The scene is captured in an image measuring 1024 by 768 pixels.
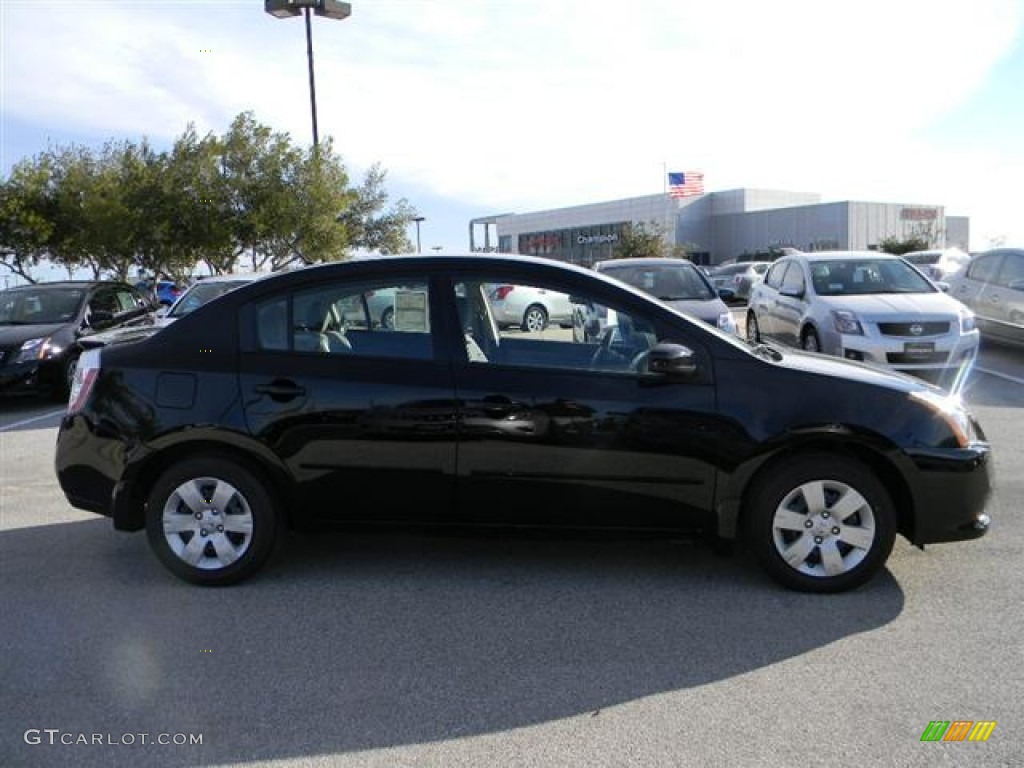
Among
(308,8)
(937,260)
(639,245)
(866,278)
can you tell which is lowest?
(866,278)

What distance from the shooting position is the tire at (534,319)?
475 cm

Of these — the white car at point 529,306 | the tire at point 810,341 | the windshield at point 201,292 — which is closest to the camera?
the white car at point 529,306

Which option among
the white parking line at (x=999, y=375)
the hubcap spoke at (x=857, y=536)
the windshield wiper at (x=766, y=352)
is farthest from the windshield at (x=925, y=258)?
the hubcap spoke at (x=857, y=536)

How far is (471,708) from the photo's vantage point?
324 centimetres

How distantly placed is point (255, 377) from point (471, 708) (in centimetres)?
203

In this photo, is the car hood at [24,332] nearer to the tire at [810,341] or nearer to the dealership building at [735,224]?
the tire at [810,341]

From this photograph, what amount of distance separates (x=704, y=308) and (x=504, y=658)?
285 inches

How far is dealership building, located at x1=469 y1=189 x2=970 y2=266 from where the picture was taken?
209 ft

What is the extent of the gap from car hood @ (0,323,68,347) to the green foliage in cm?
1352

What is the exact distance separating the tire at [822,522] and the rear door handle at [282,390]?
2.29 m

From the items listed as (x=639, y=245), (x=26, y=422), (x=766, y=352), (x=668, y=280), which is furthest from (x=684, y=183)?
(x=766, y=352)

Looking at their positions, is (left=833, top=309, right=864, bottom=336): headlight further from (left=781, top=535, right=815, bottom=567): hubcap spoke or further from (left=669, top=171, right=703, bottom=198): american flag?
(left=669, top=171, right=703, bottom=198): american flag

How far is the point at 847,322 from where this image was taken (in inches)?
404

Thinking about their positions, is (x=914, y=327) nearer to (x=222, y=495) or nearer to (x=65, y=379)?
(x=222, y=495)
